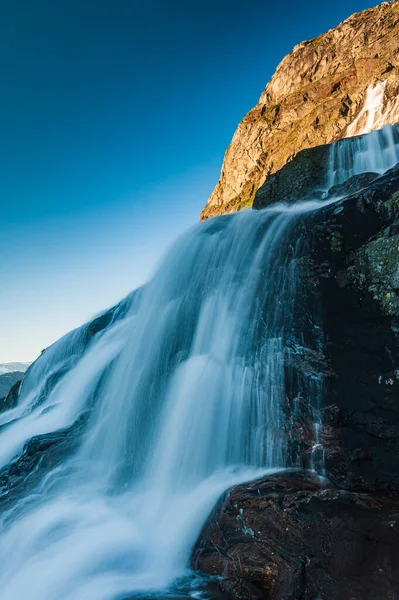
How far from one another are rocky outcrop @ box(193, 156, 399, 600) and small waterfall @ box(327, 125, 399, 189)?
11.4 m

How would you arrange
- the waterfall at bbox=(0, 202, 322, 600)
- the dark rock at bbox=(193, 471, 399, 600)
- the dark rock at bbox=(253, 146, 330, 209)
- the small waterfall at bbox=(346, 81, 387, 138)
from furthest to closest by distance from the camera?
1. the small waterfall at bbox=(346, 81, 387, 138)
2. the dark rock at bbox=(253, 146, 330, 209)
3. the waterfall at bbox=(0, 202, 322, 600)
4. the dark rock at bbox=(193, 471, 399, 600)

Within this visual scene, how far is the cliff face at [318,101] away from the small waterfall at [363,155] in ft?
18.1

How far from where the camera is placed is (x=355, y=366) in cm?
627

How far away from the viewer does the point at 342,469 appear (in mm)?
5516

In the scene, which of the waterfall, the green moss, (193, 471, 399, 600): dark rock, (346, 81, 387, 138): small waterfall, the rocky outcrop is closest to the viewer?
(193, 471, 399, 600): dark rock

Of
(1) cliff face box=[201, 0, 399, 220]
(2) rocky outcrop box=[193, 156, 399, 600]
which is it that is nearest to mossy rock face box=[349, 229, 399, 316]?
(2) rocky outcrop box=[193, 156, 399, 600]

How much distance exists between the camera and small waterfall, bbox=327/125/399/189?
17.7 metres

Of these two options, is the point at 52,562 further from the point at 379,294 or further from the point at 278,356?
the point at 379,294

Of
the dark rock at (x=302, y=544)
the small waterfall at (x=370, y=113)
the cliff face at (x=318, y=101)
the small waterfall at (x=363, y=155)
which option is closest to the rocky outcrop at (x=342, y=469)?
the dark rock at (x=302, y=544)

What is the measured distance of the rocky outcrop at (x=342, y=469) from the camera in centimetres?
406

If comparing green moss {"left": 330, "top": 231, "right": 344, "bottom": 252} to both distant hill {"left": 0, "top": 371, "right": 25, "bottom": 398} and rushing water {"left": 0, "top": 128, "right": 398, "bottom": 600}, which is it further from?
distant hill {"left": 0, "top": 371, "right": 25, "bottom": 398}

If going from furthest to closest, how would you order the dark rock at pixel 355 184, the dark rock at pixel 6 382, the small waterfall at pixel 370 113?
the dark rock at pixel 6 382 < the small waterfall at pixel 370 113 < the dark rock at pixel 355 184

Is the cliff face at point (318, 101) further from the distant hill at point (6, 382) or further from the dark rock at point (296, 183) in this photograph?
the distant hill at point (6, 382)

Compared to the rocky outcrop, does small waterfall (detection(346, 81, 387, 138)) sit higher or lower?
higher
